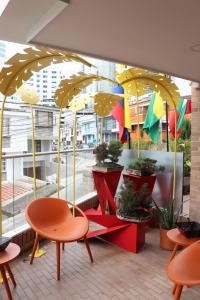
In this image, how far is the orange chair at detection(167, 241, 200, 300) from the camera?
1859mm

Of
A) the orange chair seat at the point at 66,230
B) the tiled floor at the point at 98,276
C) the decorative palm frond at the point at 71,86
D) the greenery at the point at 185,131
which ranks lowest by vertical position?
the tiled floor at the point at 98,276

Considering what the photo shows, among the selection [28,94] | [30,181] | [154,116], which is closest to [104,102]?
[154,116]

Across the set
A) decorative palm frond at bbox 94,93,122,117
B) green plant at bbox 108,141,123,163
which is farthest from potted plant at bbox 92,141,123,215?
decorative palm frond at bbox 94,93,122,117

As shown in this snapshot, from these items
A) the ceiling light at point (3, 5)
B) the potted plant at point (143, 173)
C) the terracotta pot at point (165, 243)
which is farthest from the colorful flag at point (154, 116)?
the ceiling light at point (3, 5)

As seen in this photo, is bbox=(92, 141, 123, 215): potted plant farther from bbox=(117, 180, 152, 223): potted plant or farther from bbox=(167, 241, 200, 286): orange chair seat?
bbox=(167, 241, 200, 286): orange chair seat

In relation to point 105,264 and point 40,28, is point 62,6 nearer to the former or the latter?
point 40,28

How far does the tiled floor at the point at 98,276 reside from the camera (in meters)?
2.46

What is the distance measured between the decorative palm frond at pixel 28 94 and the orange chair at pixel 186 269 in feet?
7.49

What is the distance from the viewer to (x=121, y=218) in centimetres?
345

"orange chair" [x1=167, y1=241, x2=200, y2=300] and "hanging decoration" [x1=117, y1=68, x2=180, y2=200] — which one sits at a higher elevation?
"hanging decoration" [x1=117, y1=68, x2=180, y2=200]

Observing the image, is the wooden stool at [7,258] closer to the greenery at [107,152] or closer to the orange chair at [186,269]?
the orange chair at [186,269]

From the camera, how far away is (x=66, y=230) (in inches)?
117

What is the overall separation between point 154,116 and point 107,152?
136cm

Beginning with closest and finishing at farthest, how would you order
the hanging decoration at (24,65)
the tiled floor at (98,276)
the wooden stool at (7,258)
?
the wooden stool at (7,258) → the tiled floor at (98,276) → the hanging decoration at (24,65)
